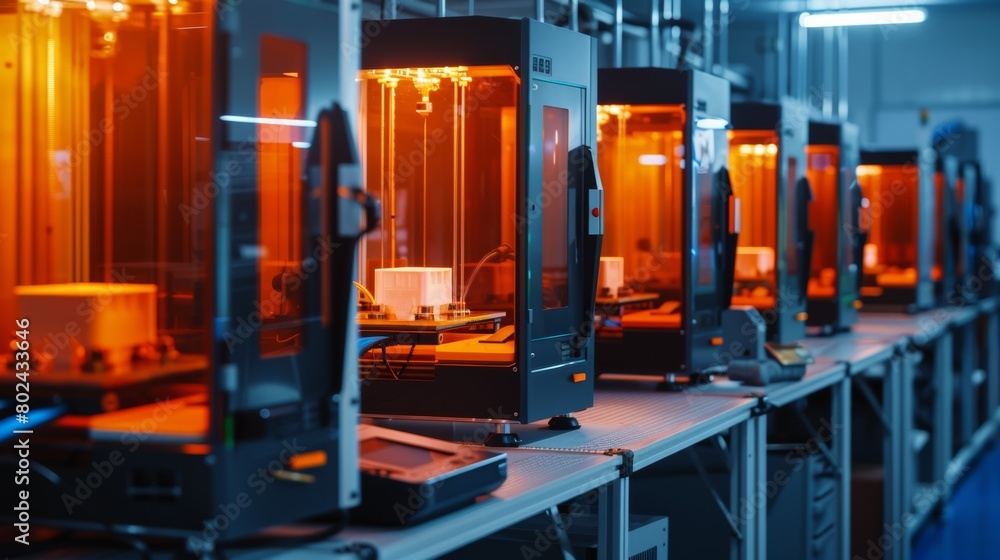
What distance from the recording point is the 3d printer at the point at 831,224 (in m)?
5.34

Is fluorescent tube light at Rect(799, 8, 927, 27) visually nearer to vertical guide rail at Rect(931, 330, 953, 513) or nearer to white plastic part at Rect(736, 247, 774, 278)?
vertical guide rail at Rect(931, 330, 953, 513)

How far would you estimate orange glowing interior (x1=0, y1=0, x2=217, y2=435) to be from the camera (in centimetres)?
179

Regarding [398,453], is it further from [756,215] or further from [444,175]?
[756,215]

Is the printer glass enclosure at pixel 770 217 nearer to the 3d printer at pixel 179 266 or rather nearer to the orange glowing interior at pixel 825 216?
the orange glowing interior at pixel 825 216

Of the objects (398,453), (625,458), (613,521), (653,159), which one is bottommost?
(613,521)

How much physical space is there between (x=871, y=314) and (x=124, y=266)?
5433 millimetres

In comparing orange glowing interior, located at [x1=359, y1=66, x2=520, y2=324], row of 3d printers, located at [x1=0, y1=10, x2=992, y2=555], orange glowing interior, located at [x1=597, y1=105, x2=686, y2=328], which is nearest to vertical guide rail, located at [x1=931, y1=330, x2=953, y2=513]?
orange glowing interior, located at [x1=597, y1=105, x2=686, y2=328]

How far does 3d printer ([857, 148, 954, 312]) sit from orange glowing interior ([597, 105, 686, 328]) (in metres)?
3.14

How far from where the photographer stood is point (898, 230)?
21.8ft

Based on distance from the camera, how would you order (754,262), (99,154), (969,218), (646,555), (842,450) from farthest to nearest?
1. (969,218)
2. (754,262)
3. (842,450)
4. (646,555)
5. (99,154)

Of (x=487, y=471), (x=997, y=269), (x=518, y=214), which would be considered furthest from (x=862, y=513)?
(x=997, y=269)

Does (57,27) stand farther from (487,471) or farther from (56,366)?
(487,471)

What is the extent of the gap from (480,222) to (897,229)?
4473mm

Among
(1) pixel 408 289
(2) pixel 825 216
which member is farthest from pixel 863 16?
(1) pixel 408 289
